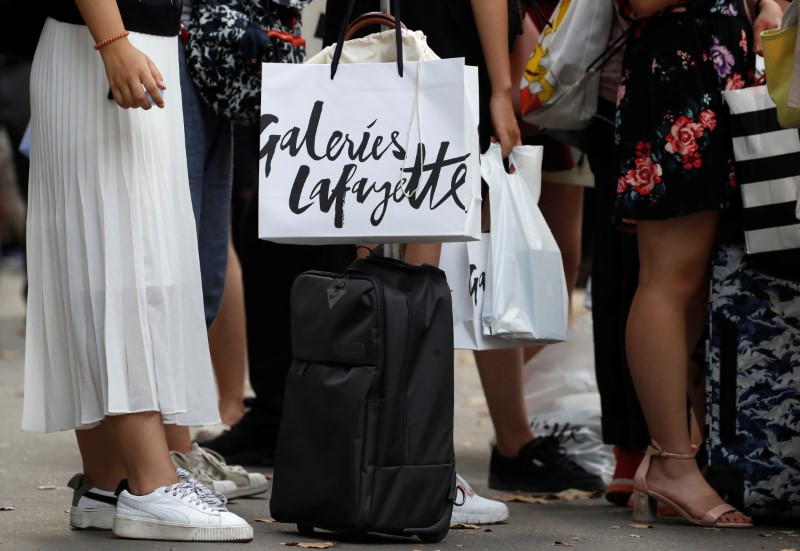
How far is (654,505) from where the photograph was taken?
3428 millimetres

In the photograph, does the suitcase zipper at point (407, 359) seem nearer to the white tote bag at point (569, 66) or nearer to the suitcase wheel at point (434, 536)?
the suitcase wheel at point (434, 536)

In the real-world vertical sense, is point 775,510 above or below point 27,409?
below

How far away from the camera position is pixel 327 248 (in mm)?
4047

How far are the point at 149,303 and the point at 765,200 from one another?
59.5 inches

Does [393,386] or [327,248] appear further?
[327,248]

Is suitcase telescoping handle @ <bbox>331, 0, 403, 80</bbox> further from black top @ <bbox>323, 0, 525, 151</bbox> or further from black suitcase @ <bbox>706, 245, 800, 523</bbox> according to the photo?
black suitcase @ <bbox>706, 245, 800, 523</bbox>

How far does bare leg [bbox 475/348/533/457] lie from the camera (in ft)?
13.1

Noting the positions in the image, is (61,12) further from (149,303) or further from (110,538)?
(110,538)

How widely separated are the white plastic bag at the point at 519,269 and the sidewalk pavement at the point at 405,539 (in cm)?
49

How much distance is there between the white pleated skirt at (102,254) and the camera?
2852 millimetres

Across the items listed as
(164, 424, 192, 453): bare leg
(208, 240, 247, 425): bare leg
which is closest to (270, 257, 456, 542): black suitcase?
(164, 424, 192, 453): bare leg

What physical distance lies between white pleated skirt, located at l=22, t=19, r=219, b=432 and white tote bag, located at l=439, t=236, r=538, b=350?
2.12 ft

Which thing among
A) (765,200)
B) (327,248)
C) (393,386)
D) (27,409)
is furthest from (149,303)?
(765,200)

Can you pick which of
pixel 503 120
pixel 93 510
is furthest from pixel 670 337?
pixel 93 510
